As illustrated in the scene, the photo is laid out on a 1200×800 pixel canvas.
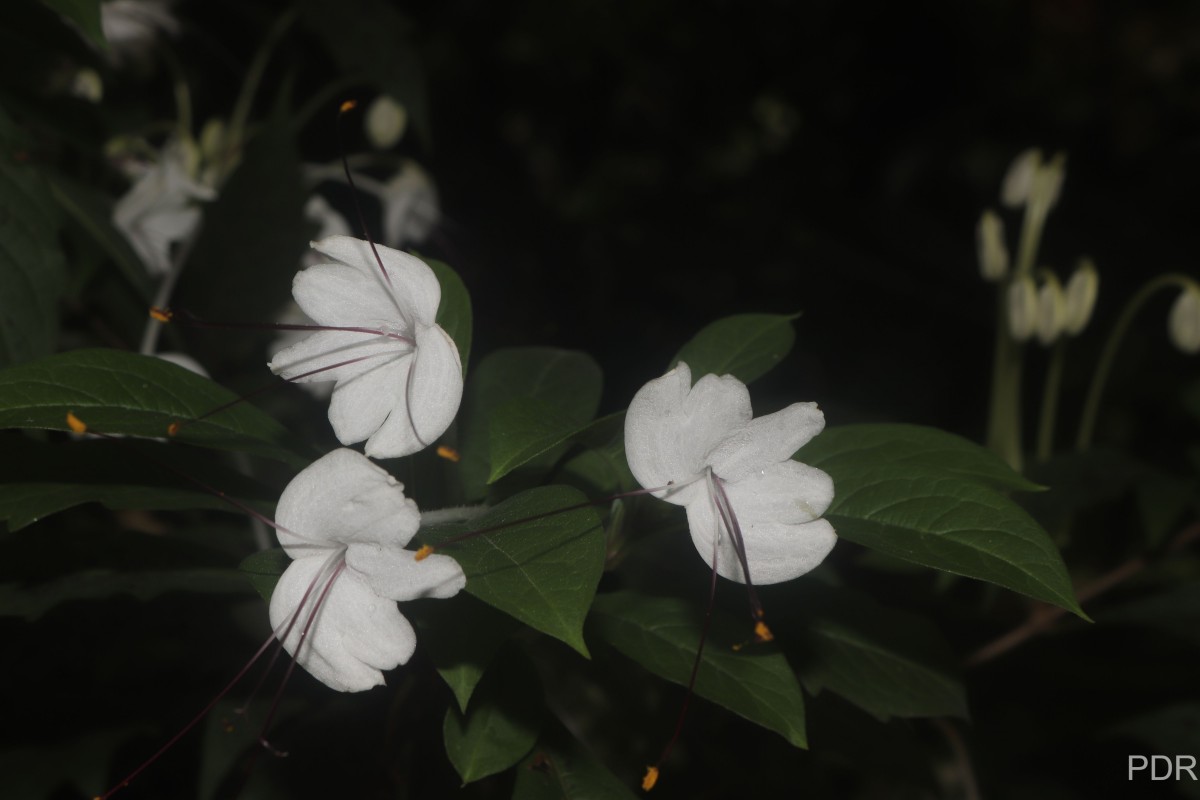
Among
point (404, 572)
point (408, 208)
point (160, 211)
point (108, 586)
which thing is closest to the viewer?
point (404, 572)

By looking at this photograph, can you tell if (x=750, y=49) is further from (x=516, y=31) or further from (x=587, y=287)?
(x=587, y=287)

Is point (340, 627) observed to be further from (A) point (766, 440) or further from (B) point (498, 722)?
(A) point (766, 440)

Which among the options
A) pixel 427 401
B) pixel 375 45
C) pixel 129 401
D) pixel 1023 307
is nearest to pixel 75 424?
pixel 129 401

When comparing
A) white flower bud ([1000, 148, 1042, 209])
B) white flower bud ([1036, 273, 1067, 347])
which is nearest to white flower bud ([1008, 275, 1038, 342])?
white flower bud ([1036, 273, 1067, 347])

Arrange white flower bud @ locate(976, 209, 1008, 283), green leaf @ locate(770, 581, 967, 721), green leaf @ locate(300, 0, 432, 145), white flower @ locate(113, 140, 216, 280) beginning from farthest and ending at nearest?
white flower bud @ locate(976, 209, 1008, 283) → green leaf @ locate(300, 0, 432, 145) → white flower @ locate(113, 140, 216, 280) → green leaf @ locate(770, 581, 967, 721)

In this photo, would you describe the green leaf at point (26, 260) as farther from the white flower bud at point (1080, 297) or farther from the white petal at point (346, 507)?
the white flower bud at point (1080, 297)

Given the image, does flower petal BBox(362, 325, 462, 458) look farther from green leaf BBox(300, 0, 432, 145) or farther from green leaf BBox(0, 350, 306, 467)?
green leaf BBox(300, 0, 432, 145)
